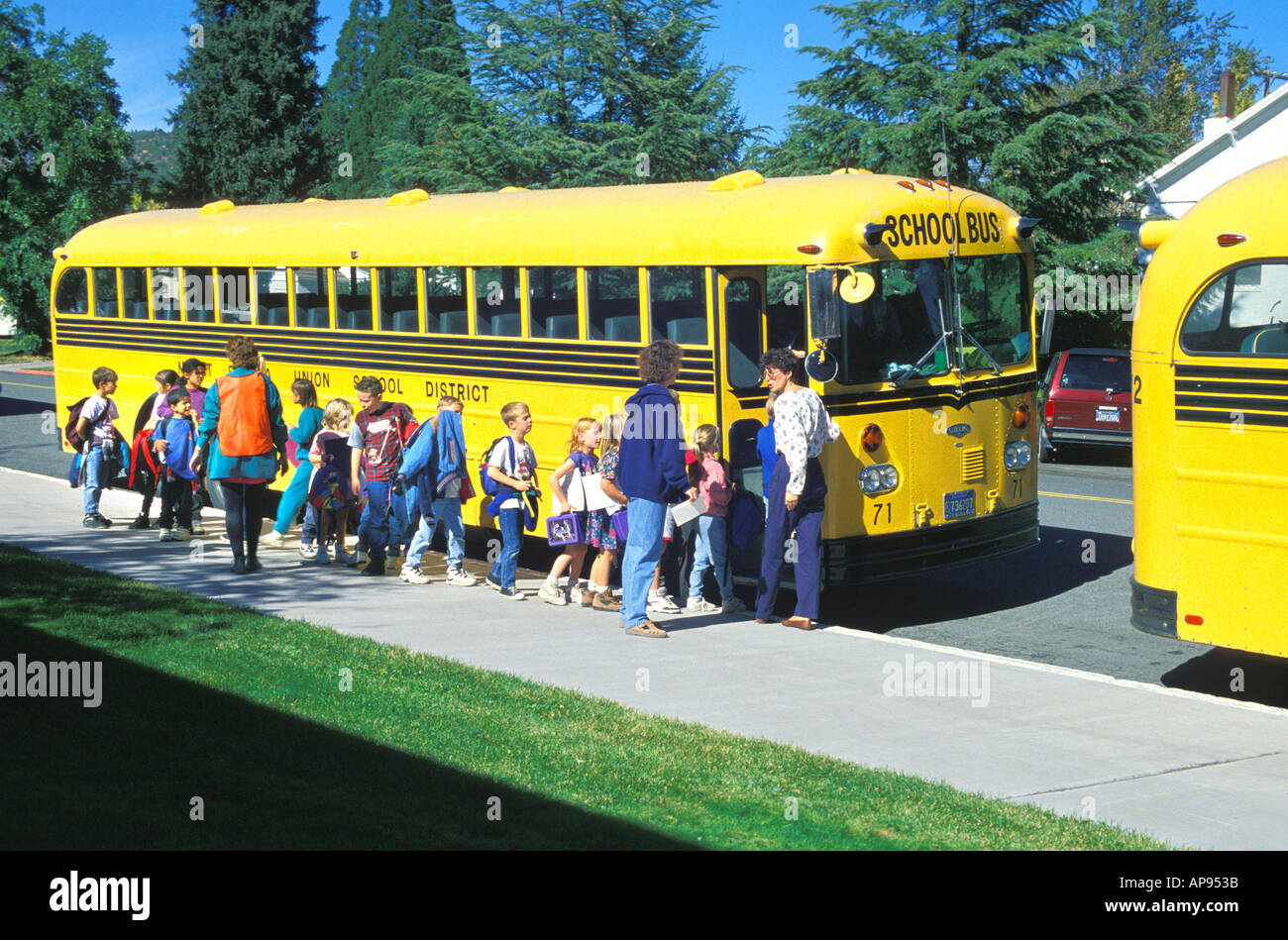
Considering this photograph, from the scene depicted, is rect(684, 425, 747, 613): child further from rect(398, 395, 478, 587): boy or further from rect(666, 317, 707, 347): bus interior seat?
rect(398, 395, 478, 587): boy

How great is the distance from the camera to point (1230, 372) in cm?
799

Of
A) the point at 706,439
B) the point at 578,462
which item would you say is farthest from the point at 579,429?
the point at 706,439

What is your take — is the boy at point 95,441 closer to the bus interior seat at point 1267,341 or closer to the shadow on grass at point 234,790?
the shadow on grass at point 234,790

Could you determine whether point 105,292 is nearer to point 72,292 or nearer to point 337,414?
point 72,292

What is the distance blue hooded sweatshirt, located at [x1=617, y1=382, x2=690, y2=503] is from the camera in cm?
931

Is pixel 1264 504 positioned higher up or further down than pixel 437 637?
higher up

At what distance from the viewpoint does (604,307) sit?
11.4 m

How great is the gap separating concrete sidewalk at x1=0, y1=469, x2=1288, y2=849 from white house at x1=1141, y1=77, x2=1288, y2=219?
29871mm

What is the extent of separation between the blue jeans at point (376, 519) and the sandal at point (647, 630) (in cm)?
280

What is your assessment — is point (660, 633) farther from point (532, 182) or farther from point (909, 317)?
point (532, 182)

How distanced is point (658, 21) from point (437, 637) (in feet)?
85.8

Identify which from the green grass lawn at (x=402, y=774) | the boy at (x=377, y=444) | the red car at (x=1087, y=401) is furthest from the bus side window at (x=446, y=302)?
the red car at (x=1087, y=401)
